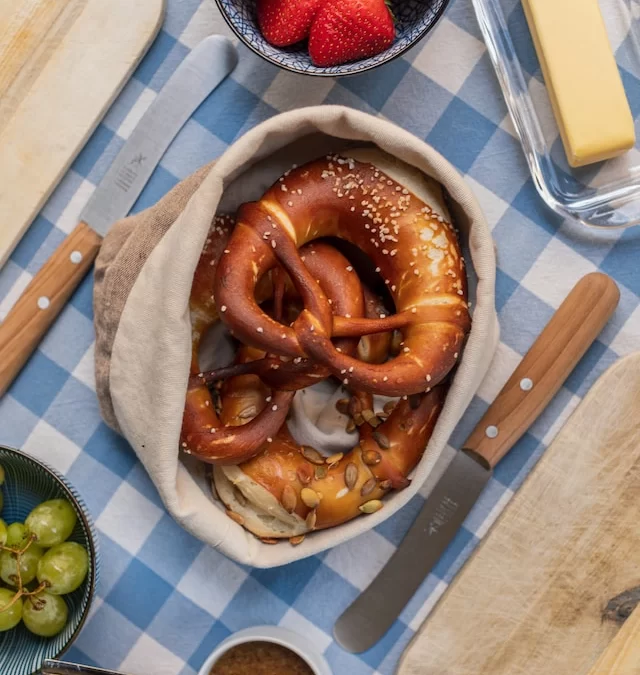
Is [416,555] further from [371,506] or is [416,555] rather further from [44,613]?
[44,613]

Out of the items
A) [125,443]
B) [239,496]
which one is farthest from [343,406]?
[125,443]

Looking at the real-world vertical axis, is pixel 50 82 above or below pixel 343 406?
above

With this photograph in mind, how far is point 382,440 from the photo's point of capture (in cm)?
88

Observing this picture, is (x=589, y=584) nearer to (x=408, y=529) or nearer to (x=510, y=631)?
(x=510, y=631)

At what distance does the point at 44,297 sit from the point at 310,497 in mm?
386

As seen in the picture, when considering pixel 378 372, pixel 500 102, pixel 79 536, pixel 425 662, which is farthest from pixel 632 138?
pixel 79 536

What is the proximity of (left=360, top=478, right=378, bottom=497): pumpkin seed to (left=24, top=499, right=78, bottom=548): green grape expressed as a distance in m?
0.31

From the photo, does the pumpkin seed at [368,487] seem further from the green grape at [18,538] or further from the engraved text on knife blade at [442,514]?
the green grape at [18,538]

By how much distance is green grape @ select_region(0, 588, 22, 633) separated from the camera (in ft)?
2.82

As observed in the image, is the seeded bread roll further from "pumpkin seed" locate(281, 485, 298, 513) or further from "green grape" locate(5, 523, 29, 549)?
"green grape" locate(5, 523, 29, 549)

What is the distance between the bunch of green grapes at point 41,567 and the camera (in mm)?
859

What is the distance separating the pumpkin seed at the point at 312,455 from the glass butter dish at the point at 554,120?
1.26 feet

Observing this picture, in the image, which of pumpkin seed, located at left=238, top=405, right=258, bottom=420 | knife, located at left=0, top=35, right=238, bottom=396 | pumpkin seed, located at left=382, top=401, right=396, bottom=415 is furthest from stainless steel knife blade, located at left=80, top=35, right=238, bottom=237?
pumpkin seed, located at left=382, top=401, right=396, bottom=415

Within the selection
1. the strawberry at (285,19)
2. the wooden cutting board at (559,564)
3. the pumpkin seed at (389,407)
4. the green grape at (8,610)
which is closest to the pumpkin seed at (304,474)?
the pumpkin seed at (389,407)
